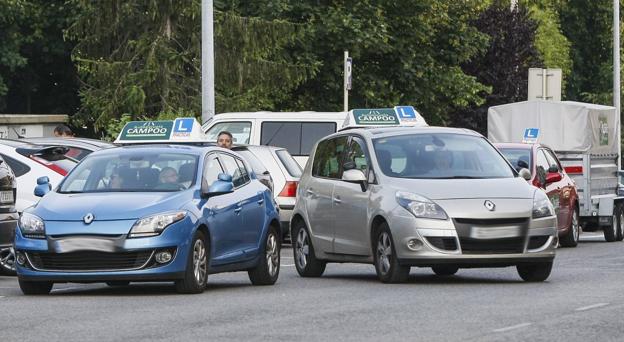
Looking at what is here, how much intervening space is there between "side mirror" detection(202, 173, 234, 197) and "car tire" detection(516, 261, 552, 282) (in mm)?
3048

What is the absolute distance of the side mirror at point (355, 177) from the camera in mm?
18250

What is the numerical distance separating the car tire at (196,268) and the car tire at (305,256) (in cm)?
322

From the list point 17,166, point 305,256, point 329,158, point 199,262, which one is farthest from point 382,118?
point 199,262

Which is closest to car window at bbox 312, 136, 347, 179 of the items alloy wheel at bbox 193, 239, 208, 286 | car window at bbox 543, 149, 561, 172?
alloy wheel at bbox 193, 239, 208, 286

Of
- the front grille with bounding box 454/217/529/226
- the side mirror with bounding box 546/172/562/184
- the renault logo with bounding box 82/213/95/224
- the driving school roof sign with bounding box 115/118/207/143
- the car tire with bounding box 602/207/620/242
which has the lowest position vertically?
the car tire with bounding box 602/207/620/242

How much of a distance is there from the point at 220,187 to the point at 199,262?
77cm

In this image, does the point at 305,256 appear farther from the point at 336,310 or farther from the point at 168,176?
the point at 336,310

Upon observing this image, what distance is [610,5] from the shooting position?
8688 cm

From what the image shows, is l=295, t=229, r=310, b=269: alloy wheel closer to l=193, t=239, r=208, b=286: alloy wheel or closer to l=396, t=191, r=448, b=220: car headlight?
l=396, t=191, r=448, b=220: car headlight

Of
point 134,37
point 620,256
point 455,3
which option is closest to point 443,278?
point 620,256

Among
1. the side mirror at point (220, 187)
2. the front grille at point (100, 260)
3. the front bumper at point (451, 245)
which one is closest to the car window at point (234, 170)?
the side mirror at point (220, 187)

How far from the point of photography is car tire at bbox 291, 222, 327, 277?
19781 mm

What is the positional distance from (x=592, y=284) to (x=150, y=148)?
440cm

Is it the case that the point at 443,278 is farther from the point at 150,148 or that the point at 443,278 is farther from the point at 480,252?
the point at 150,148
